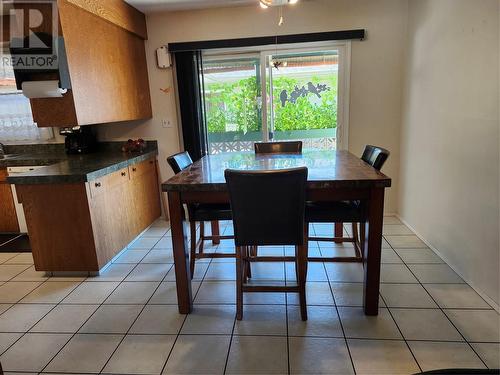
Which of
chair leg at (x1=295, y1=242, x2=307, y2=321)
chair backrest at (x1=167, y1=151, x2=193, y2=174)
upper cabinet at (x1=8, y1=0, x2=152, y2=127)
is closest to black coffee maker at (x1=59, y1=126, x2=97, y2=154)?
upper cabinet at (x1=8, y1=0, x2=152, y2=127)

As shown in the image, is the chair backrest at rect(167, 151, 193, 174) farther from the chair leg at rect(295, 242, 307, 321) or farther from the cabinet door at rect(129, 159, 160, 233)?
the chair leg at rect(295, 242, 307, 321)

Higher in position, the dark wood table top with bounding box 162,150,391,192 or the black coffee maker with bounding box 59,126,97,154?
the black coffee maker with bounding box 59,126,97,154

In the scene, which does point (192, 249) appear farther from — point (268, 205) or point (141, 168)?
point (141, 168)

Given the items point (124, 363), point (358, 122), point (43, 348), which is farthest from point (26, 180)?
point (358, 122)

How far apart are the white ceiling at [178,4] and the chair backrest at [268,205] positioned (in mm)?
2426

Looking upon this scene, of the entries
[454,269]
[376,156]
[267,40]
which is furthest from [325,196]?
[267,40]

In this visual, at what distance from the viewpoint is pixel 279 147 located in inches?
119

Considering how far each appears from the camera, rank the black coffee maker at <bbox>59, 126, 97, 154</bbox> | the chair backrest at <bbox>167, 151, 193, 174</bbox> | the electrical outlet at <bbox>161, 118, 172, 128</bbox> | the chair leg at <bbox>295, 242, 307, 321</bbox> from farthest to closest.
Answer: the electrical outlet at <bbox>161, 118, 172, 128</bbox>, the black coffee maker at <bbox>59, 126, 97, 154</bbox>, the chair backrest at <bbox>167, 151, 193, 174</bbox>, the chair leg at <bbox>295, 242, 307, 321</bbox>

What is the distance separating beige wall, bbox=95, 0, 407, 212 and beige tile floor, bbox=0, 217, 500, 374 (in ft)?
4.95

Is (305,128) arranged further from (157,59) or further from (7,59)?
(7,59)

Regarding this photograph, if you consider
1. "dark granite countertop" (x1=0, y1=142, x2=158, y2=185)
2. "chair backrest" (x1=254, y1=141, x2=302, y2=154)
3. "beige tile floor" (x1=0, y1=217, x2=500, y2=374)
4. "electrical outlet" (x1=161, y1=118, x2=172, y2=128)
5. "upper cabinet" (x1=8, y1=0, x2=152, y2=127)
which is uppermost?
"upper cabinet" (x1=8, y1=0, x2=152, y2=127)

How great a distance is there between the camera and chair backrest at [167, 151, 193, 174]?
93.0 inches

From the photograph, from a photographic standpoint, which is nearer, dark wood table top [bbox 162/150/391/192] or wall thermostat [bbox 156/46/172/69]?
dark wood table top [bbox 162/150/391/192]

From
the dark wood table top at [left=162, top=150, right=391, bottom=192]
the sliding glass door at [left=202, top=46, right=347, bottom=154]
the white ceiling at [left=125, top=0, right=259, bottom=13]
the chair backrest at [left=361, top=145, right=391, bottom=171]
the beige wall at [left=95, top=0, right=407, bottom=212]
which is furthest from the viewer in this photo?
the sliding glass door at [left=202, top=46, right=347, bottom=154]
